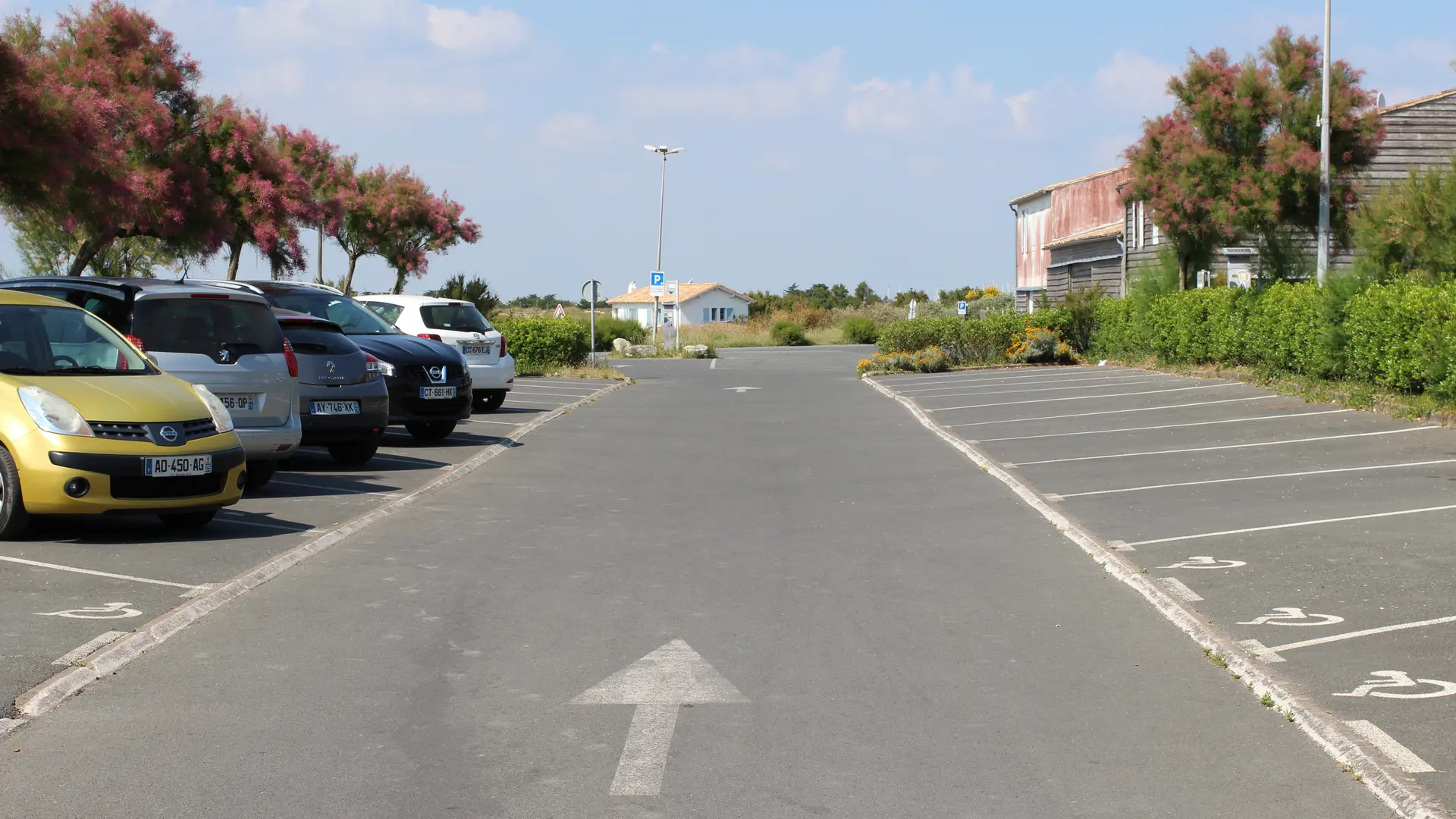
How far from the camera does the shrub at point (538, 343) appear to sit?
1379 inches

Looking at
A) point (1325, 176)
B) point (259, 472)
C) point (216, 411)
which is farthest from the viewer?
point (1325, 176)

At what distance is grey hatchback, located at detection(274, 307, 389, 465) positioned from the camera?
14117mm

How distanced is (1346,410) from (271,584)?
15151 millimetres

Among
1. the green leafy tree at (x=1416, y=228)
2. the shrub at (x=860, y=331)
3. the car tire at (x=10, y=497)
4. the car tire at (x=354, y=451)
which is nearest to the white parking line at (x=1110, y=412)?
the green leafy tree at (x=1416, y=228)

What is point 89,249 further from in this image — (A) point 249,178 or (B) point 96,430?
(B) point 96,430

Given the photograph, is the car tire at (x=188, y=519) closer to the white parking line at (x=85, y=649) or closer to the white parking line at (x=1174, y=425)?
the white parking line at (x=85, y=649)

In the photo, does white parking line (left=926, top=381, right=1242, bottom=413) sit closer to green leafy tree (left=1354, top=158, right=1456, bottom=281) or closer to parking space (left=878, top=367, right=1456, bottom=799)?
parking space (left=878, top=367, right=1456, bottom=799)

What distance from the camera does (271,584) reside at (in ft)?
27.4

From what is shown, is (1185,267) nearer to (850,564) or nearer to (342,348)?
(342,348)

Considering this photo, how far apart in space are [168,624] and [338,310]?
439 inches

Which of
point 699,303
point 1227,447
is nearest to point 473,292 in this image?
point 1227,447

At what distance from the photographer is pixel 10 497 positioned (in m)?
9.18

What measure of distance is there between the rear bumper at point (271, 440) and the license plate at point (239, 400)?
0.18 m

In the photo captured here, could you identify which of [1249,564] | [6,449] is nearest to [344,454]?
[6,449]
